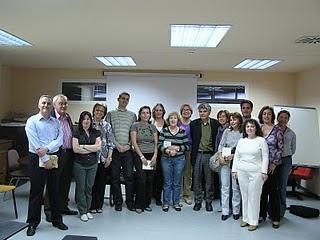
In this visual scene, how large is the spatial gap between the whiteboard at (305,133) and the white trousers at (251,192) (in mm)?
2363

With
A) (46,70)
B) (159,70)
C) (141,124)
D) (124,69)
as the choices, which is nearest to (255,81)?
(159,70)

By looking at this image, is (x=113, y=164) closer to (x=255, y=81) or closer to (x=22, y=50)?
(x=22, y=50)

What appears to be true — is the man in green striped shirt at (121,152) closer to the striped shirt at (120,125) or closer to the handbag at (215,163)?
the striped shirt at (120,125)

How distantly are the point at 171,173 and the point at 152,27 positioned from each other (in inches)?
84.8

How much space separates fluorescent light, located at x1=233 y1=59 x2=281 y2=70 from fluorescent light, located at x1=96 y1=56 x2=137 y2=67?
81.3 inches

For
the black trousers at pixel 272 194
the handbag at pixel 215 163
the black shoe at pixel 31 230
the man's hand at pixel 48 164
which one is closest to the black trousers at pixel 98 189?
the black shoe at pixel 31 230

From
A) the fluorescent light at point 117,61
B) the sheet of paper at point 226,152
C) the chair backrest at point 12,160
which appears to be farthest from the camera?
the fluorescent light at point 117,61

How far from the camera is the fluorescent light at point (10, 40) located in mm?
4414

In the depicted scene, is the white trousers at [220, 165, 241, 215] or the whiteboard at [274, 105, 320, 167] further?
the whiteboard at [274, 105, 320, 167]

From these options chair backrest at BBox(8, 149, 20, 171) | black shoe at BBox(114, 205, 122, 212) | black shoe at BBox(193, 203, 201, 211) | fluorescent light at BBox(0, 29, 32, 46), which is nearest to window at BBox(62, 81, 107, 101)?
chair backrest at BBox(8, 149, 20, 171)

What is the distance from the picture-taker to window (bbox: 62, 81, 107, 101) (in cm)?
780

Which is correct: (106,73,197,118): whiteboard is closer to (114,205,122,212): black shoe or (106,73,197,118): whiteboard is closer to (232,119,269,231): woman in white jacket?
(114,205,122,212): black shoe

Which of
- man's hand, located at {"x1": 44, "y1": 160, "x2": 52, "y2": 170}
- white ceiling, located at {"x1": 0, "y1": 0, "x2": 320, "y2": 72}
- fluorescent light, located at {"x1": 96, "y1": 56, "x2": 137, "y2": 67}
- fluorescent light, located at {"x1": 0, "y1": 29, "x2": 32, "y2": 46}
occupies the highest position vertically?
fluorescent light, located at {"x1": 96, "y1": 56, "x2": 137, "y2": 67}

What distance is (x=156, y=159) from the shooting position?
5027 mm
